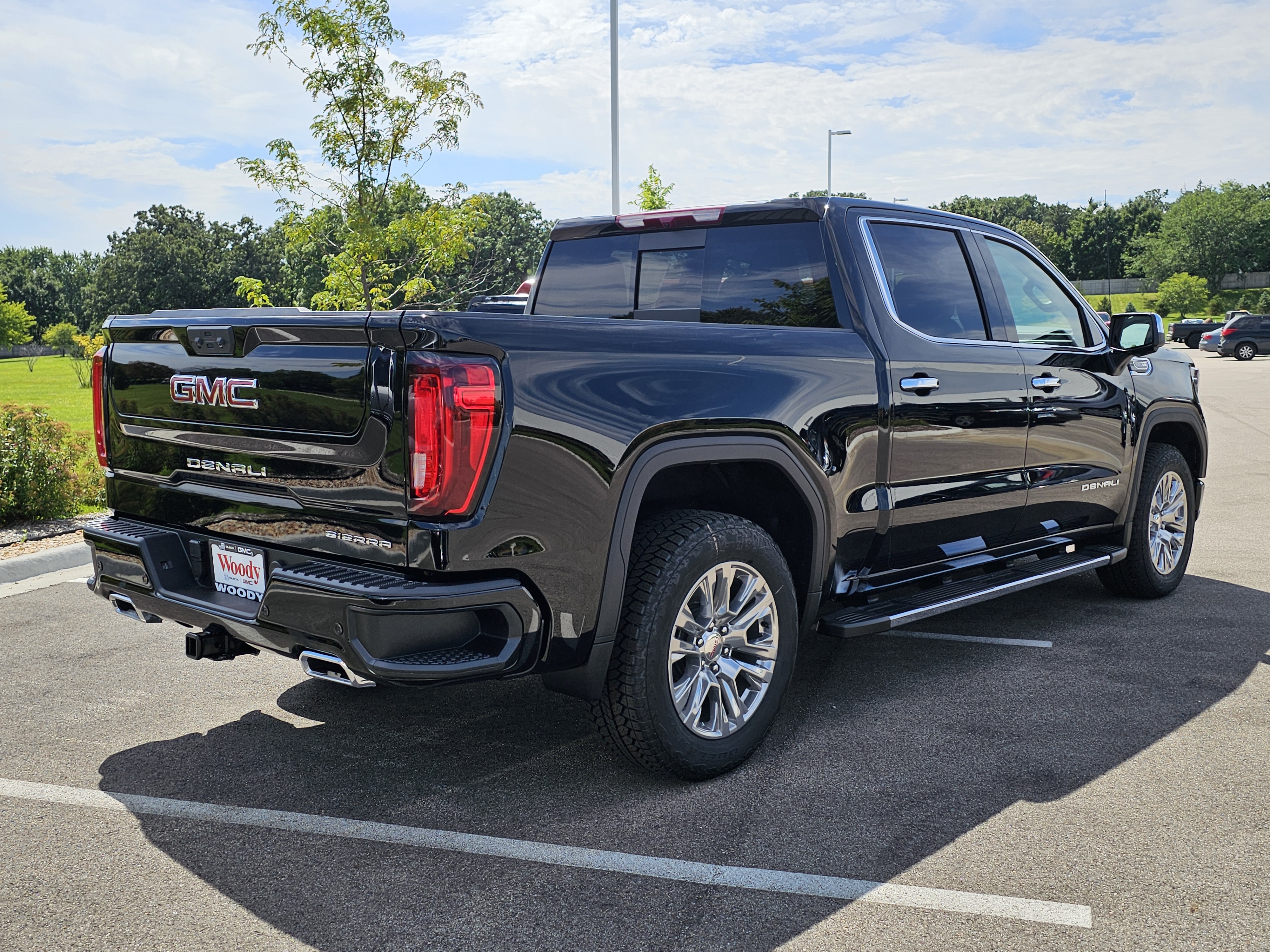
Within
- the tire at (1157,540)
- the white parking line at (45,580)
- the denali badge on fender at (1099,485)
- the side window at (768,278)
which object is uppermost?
the side window at (768,278)

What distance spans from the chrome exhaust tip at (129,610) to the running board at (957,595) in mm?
2366

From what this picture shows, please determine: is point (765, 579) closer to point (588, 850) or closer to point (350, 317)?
point (588, 850)

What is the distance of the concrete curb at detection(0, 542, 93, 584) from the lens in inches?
268

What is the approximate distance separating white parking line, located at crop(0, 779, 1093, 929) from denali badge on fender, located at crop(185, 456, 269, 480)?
1084 mm

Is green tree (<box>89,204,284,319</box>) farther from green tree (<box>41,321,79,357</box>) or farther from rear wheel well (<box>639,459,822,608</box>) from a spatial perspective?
rear wheel well (<box>639,459,822,608</box>)

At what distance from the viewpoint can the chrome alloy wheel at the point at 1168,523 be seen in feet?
20.1

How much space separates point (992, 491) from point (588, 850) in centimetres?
258

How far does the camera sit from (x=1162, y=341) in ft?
18.4

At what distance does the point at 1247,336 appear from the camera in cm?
3791

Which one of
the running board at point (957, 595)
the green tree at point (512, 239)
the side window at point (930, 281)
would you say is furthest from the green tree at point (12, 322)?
the running board at point (957, 595)

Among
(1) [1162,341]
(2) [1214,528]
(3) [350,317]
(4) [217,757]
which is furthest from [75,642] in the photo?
(2) [1214,528]

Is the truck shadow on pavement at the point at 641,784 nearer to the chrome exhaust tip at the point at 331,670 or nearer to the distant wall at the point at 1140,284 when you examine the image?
the chrome exhaust tip at the point at 331,670

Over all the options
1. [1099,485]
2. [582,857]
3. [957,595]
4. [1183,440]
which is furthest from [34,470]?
[1183,440]

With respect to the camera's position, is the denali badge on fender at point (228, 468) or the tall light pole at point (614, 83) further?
the tall light pole at point (614, 83)
